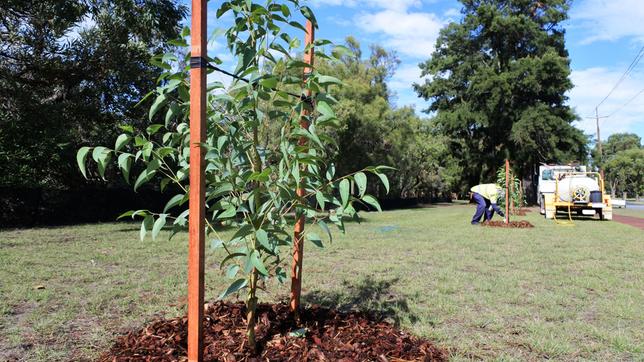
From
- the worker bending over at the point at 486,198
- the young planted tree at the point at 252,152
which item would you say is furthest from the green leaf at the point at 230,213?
the worker bending over at the point at 486,198

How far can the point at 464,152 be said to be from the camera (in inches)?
1452

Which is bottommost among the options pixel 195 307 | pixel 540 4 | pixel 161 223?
pixel 195 307

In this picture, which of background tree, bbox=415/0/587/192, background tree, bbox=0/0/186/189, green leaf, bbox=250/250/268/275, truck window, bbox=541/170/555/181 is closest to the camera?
green leaf, bbox=250/250/268/275

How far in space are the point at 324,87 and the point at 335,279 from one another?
3391 mm

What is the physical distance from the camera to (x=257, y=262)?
2.18 meters

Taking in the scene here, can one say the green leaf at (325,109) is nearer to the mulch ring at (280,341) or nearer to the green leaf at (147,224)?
the green leaf at (147,224)

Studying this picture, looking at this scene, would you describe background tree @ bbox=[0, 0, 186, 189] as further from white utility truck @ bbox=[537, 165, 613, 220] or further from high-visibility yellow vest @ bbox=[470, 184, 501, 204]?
white utility truck @ bbox=[537, 165, 613, 220]

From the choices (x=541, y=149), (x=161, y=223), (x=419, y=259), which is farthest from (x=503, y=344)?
(x=541, y=149)

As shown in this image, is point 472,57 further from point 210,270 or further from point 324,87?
point 324,87

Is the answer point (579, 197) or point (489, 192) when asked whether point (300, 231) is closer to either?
point (489, 192)

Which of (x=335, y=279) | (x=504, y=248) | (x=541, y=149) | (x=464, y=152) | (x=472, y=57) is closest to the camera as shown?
(x=335, y=279)

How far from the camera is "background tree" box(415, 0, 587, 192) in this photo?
102 feet

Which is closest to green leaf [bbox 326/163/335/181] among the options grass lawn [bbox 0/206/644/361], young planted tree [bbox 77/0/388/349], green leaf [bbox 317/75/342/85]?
young planted tree [bbox 77/0/388/349]

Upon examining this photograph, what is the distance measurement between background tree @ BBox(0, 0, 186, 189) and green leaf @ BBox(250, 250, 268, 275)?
10.0 metres
